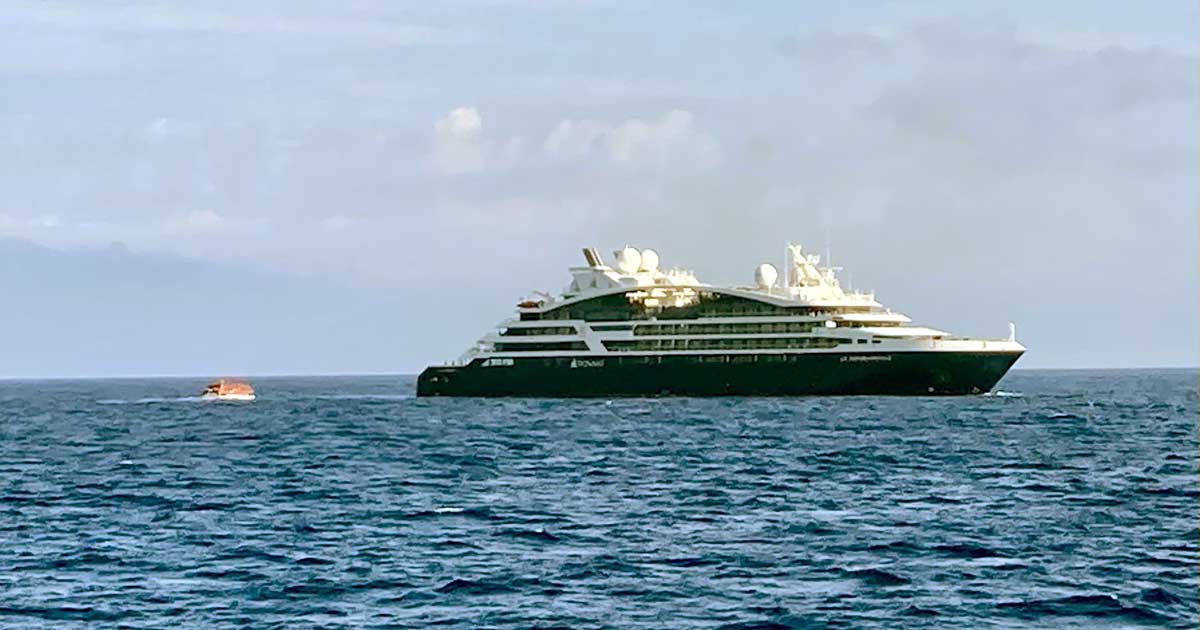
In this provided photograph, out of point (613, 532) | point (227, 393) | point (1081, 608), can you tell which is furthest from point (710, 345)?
point (1081, 608)

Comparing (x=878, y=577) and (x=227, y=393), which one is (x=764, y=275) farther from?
(x=878, y=577)

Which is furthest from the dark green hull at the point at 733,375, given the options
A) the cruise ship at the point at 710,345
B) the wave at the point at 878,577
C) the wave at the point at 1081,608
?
the wave at the point at 1081,608

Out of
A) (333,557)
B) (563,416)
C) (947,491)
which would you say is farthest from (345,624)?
(563,416)

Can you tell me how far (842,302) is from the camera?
12062 cm

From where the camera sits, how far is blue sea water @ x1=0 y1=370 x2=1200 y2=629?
1174 inches

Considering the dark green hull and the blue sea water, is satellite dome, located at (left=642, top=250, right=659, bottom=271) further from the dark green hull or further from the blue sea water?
the blue sea water

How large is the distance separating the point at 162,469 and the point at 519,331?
69875mm

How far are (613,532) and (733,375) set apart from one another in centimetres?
8298

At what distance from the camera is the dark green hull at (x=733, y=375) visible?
380 ft

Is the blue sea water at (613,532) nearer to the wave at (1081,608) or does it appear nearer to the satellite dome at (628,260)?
the wave at (1081,608)

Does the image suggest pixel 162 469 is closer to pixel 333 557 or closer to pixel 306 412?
pixel 333 557

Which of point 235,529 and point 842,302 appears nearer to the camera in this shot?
point 235,529

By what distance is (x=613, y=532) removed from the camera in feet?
131

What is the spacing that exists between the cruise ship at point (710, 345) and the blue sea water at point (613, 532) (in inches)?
1496
